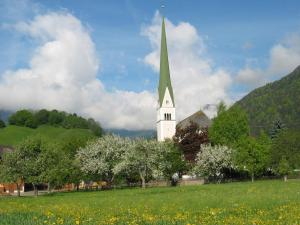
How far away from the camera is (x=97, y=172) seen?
7506 centimetres

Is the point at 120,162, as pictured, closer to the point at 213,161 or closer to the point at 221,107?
the point at 213,161

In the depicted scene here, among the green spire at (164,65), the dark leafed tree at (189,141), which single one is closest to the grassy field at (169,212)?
the dark leafed tree at (189,141)

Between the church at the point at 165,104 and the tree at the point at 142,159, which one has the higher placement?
the church at the point at 165,104

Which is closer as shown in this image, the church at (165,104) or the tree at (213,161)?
the tree at (213,161)

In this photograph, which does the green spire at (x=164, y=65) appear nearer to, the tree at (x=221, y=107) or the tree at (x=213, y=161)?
the tree at (x=221, y=107)

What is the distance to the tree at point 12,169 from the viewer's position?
5697 centimetres

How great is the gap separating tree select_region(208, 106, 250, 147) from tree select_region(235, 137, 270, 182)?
11.9 m

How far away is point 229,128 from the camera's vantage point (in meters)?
90.6

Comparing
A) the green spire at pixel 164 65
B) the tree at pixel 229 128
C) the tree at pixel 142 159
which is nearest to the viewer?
the tree at pixel 142 159

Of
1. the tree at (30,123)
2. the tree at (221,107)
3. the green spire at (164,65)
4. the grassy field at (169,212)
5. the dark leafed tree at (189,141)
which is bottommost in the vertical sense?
the grassy field at (169,212)

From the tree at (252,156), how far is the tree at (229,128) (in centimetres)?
1188

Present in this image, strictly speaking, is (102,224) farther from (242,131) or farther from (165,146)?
(242,131)

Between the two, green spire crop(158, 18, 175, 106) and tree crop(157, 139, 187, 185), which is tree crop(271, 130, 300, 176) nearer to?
tree crop(157, 139, 187, 185)

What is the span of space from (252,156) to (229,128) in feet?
48.0
